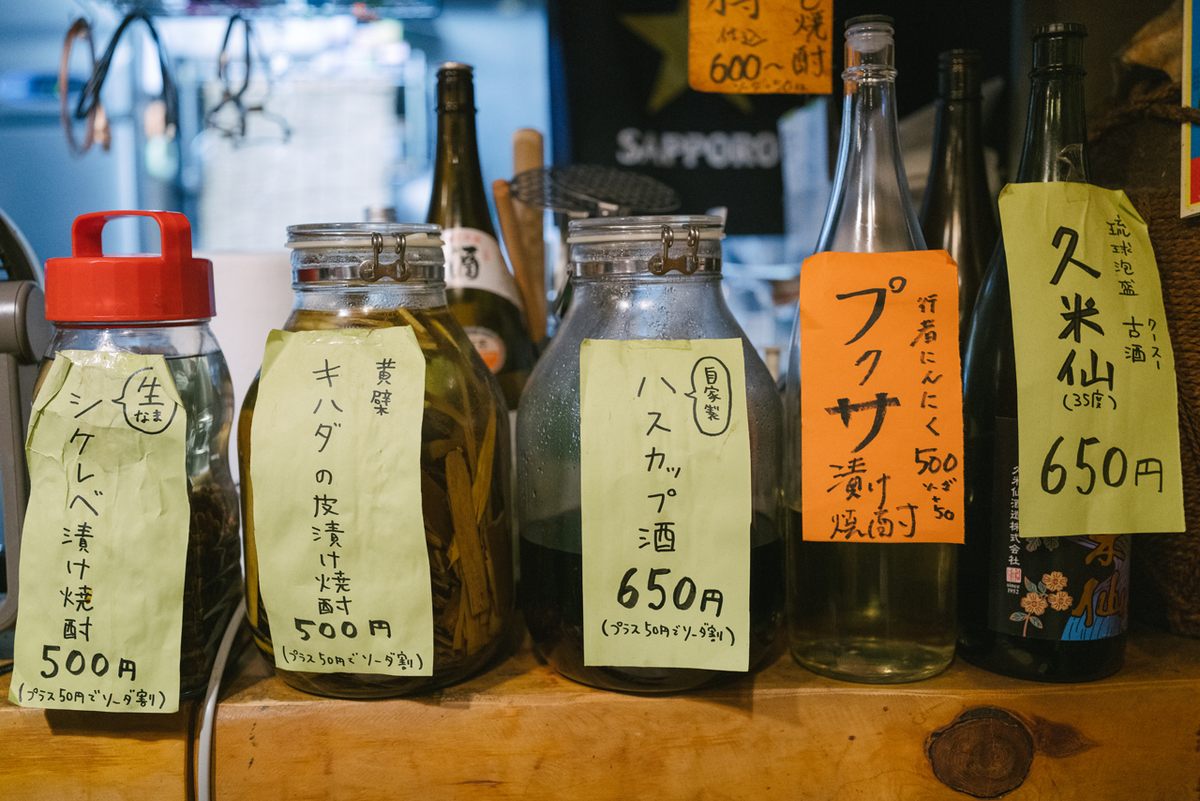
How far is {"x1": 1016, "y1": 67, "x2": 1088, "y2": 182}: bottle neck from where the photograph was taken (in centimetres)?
58

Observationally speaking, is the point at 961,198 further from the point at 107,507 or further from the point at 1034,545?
the point at 107,507

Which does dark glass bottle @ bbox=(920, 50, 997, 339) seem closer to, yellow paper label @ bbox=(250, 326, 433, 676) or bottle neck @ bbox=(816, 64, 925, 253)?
bottle neck @ bbox=(816, 64, 925, 253)

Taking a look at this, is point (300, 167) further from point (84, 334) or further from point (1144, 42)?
point (1144, 42)

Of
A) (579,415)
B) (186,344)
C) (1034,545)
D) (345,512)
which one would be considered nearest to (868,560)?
(1034,545)

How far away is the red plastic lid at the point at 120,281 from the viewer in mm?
525

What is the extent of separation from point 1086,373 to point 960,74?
300 millimetres

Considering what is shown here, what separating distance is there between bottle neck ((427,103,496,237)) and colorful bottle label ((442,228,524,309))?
0.02 m

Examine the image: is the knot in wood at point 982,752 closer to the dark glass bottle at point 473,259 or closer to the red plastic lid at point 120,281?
the dark glass bottle at point 473,259

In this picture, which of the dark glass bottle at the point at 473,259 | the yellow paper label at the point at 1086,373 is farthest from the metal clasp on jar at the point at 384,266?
the yellow paper label at the point at 1086,373

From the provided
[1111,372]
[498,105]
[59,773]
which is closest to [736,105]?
[498,105]

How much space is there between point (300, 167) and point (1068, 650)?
1774 mm

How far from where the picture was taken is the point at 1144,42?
68 centimetres

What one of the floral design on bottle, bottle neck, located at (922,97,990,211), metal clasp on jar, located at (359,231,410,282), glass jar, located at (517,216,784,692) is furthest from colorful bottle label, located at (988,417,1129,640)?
metal clasp on jar, located at (359,231,410,282)

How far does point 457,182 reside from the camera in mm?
794
